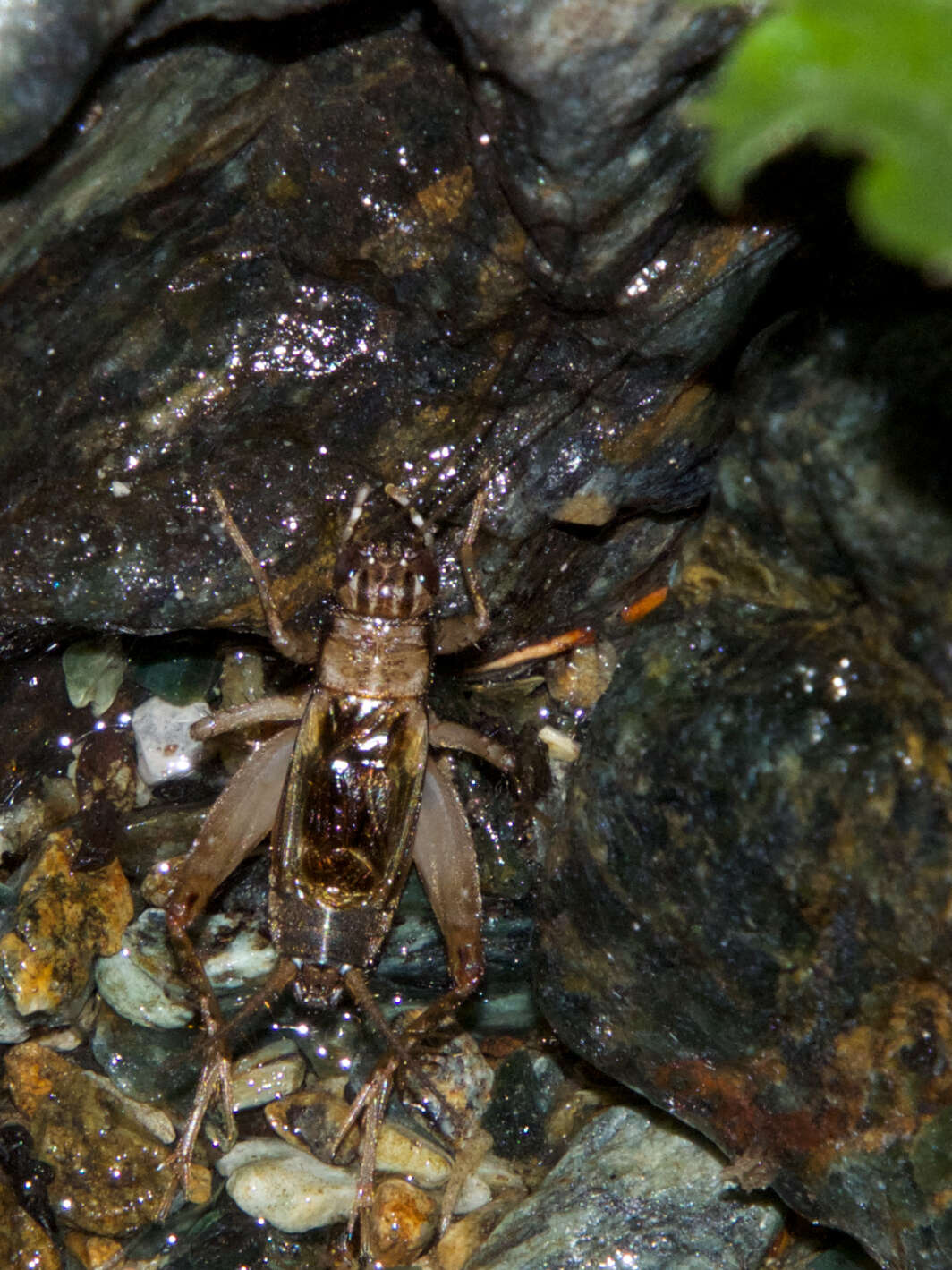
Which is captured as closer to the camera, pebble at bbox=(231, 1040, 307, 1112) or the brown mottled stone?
the brown mottled stone

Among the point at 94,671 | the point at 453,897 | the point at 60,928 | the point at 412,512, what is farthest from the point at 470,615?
the point at 60,928

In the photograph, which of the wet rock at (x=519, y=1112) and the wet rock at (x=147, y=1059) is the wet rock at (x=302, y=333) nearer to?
the wet rock at (x=147, y=1059)

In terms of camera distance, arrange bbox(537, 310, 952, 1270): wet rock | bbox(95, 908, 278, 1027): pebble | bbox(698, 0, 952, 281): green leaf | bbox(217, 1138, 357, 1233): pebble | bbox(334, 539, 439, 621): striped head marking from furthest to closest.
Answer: bbox(95, 908, 278, 1027): pebble
bbox(217, 1138, 357, 1233): pebble
bbox(334, 539, 439, 621): striped head marking
bbox(537, 310, 952, 1270): wet rock
bbox(698, 0, 952, 281): green leaf

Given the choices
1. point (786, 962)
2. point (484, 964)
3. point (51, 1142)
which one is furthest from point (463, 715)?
point (51, 1142)

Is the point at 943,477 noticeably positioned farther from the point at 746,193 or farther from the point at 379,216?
the point at 379,216

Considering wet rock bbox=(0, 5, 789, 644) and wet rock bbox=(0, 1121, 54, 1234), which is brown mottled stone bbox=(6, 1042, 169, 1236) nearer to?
wet rock bbox=(0, 1121, 54, 1234)

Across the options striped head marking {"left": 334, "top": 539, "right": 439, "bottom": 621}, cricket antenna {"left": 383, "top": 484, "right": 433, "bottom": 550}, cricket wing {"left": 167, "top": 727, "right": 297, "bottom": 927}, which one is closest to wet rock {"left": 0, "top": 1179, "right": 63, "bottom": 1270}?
cricket wing {"left": 167, "top": 727, "right": 297, "bottom": 927}
